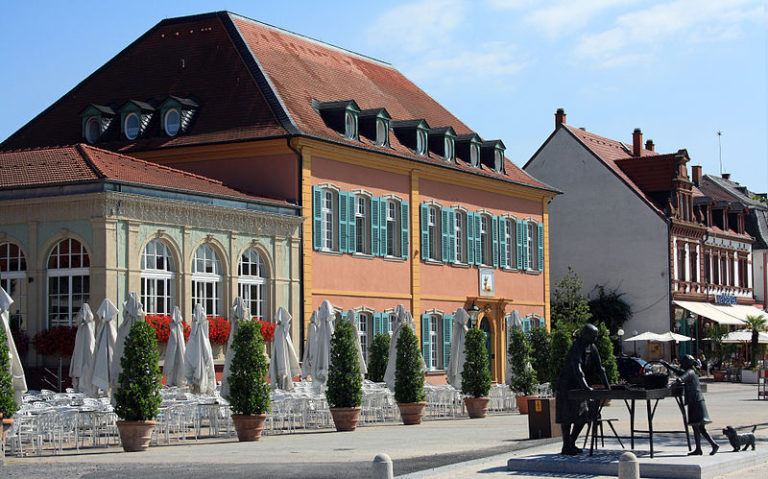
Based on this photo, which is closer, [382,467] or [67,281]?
[382,467]

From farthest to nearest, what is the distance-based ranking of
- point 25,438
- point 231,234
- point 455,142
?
point 455,142, point 231,234, point 25,438

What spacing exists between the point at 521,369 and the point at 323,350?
5.27 m

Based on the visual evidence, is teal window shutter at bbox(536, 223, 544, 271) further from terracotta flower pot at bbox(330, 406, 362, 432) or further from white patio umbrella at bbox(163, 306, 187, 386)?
white patio umbrella at bbox(163, 306, 187, 386)

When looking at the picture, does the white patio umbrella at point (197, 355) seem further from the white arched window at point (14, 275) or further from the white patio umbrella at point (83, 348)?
the white arched window at point (14, 275)

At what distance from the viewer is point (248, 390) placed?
21484 millimetres

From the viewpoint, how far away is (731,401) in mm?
35062

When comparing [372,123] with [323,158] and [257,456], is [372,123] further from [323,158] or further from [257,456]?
[257,456]

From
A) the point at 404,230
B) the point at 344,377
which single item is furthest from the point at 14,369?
the point at 404,230

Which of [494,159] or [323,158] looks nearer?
[323,158]

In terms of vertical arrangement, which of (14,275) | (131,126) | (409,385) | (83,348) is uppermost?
(131,126)

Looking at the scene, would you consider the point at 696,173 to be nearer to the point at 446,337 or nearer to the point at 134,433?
the point at 446,337

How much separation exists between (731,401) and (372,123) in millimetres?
12648

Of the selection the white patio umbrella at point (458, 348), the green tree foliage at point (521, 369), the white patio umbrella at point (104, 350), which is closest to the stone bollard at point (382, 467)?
the white patio umbrella at point (104, 350)

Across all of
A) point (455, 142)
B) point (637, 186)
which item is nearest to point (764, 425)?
point (455, 142)
